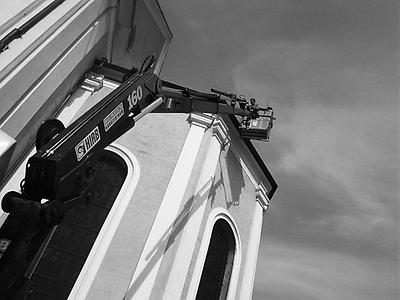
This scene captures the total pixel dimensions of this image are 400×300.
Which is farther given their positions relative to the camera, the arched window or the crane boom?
the arched window

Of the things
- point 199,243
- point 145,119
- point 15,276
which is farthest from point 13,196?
point 145,119

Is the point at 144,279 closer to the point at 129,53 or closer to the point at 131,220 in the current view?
the point at 131,220

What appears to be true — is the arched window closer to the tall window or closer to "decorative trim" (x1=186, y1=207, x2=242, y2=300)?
"decorative trim" (x1=186, y1=207, x2=242, y2=300)

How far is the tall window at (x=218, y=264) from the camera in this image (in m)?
7.47

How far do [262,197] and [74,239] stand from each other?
5457 millimetres

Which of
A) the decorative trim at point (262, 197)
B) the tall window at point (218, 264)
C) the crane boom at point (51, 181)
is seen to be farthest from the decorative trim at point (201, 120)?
the crane boom at point (51, 181)

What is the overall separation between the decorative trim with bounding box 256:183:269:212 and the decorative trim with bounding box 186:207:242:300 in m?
1.54

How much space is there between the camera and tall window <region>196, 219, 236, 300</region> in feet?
24.5

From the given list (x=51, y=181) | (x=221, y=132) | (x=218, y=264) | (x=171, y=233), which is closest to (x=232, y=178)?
(x=221, y=132)

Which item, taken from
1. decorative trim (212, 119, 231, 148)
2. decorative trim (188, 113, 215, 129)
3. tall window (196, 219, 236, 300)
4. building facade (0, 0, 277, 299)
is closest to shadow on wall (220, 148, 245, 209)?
building facade (0, 0, 277, 299)

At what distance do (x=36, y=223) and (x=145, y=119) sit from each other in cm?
530

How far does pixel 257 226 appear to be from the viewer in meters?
9.24

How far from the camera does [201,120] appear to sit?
799 centimetres

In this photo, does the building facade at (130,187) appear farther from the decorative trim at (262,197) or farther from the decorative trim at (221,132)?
the decorative trim at (262,197)
